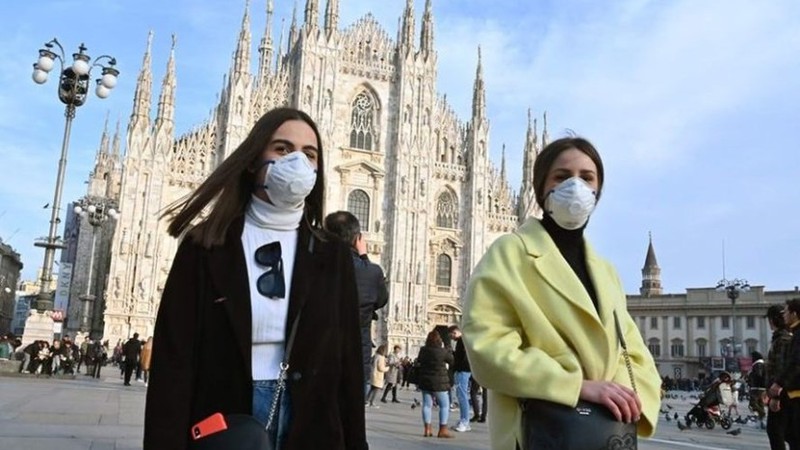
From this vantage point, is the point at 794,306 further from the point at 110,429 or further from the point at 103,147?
the point at 103,147

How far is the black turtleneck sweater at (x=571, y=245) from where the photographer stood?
2.61 metres

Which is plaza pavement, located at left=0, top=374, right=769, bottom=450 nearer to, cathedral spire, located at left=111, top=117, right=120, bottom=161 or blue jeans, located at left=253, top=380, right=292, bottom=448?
blue jeans, located at left=253, top=380, right=292, bottom=448

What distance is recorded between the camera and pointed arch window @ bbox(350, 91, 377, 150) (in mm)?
37125

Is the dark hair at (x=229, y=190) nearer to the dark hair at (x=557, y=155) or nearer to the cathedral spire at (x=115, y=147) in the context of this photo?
the dark hair at (x=557, y=155)

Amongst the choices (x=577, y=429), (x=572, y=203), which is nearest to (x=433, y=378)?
(x=572, y=203)

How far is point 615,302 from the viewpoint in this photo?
2.57 meters

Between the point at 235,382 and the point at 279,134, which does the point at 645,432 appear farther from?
the point at 279,134

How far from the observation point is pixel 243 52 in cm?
3444

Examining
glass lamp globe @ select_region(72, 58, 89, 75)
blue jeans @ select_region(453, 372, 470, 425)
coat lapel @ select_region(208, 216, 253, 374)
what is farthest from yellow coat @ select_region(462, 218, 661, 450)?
glass lamp globe @ select_region(72, 58, 89, 75)

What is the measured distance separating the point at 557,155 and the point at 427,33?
123 ft

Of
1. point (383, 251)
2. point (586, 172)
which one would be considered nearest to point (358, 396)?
point (586, 172)

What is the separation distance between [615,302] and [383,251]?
3342 cm

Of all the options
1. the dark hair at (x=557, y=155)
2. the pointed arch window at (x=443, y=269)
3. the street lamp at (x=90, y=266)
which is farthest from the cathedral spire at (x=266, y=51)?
the dark hair at (x=557, y=155)

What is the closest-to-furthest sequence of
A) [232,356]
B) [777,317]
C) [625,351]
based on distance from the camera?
[232,356] < [625,351] < [777,317]
